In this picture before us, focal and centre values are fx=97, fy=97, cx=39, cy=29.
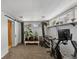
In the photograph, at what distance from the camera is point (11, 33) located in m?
7.33

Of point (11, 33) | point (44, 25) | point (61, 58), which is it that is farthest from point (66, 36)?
point (44, 25)

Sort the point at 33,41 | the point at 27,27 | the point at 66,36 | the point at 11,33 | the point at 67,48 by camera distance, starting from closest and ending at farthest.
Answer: the point at 66,36
the point at 67,48
the point at 11,33
the point at 33,41
the point at 27,27

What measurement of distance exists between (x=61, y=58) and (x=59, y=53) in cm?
23

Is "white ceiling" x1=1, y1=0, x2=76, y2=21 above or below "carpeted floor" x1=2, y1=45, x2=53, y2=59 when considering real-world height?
above

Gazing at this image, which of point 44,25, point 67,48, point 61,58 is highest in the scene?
point 44,25

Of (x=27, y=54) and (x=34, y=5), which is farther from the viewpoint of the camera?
(x=27, y=54)

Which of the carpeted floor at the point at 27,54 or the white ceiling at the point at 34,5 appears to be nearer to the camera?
the white ceiling at the point at 34,5

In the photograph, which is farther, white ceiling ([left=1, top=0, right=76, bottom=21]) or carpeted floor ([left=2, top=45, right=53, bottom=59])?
carpeted floor ([left=2, top=45, right=53, bottom=59])

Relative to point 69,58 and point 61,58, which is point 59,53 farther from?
point 69,58

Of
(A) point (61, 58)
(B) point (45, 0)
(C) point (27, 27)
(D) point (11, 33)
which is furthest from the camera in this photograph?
(C) point (27, 27)

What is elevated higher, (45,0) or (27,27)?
(45,0)

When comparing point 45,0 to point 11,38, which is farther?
point 11,38

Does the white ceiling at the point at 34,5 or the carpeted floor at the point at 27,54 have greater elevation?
the white ceiling at the point at 34,5

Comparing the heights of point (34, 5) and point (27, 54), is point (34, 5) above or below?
above
